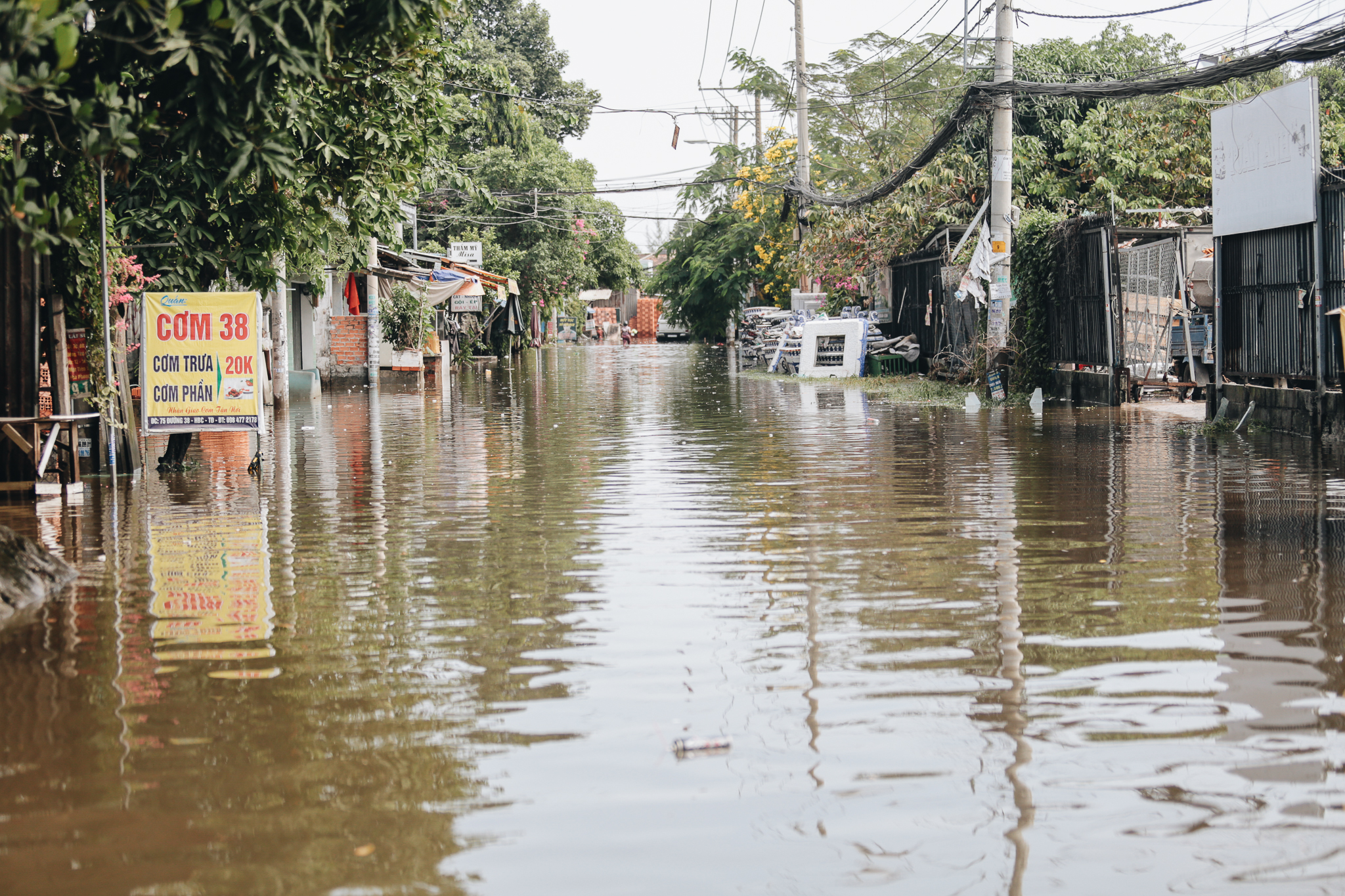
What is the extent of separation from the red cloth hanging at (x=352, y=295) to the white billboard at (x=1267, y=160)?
21230mm

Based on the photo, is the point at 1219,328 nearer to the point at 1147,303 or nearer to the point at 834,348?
the point at 1147,303

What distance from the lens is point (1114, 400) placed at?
21078mm

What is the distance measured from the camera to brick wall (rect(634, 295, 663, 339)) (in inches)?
5069

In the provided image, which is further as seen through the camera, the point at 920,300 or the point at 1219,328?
the point at 920,300

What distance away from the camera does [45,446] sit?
12.0 metres

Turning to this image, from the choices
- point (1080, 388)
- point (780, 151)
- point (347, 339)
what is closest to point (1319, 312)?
point (1080, 388)

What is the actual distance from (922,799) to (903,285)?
110 feet

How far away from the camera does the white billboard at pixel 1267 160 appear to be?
50.4ft

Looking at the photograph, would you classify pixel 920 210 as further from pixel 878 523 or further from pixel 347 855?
pixel 347 855

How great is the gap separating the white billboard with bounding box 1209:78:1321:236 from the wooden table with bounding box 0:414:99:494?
12.8 meters

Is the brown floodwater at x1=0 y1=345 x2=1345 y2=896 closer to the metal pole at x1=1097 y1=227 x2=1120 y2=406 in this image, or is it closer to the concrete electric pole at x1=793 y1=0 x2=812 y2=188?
the metal pole at x1=1097 y1=227 x2=1120 y2=406

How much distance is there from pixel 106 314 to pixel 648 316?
11885 cm

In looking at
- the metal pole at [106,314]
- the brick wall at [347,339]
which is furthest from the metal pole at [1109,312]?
the brick wall at [347,339]

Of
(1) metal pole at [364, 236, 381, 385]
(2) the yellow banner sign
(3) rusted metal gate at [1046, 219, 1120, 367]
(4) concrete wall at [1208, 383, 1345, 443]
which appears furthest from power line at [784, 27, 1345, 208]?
(1) metal pole at [364, 236, 381, 385]
